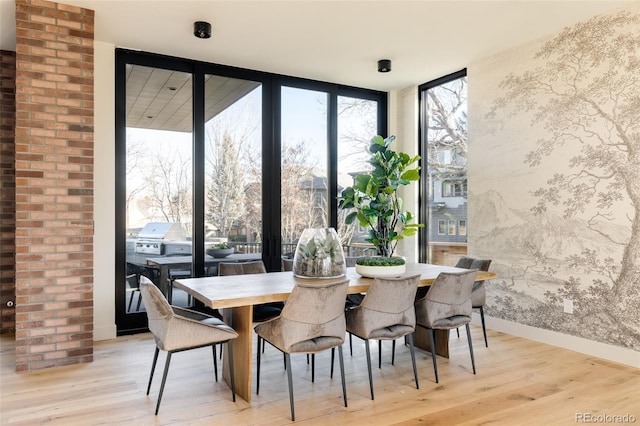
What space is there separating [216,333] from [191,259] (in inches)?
91.7

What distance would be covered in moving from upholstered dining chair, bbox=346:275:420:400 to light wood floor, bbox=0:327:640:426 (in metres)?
0.29

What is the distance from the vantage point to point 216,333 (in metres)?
2.77

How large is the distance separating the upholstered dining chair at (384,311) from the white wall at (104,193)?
2635mm

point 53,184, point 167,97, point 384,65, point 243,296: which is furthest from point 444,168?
point 53,184

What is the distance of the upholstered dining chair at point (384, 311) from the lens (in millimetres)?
2953

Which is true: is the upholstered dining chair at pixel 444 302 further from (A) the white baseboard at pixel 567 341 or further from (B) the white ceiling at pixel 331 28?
(B) the white ceiling at pixel 331 28

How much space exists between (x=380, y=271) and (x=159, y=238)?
2581mm

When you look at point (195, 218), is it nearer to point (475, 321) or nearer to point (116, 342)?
point (116, 342)

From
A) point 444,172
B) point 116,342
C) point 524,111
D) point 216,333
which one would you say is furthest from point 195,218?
point 524,111

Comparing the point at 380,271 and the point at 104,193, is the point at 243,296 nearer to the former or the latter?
the point at 380,271

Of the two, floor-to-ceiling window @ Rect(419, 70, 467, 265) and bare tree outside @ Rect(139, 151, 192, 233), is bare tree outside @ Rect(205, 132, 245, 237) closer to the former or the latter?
bare tree outside @ Rect(139, 151, 192, 233)

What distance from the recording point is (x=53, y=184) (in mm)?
3533

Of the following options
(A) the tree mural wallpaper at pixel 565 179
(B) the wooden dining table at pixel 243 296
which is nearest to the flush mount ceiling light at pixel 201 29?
(B) the wooden dining table at pixel 243 296

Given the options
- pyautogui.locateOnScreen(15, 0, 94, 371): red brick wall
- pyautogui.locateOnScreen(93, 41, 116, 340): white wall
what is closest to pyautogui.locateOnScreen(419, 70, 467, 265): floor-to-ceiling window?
pyautogui.locateOnScreen(93, 41, 116, 340): white wall
